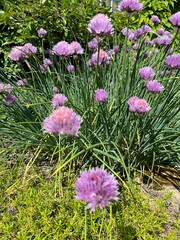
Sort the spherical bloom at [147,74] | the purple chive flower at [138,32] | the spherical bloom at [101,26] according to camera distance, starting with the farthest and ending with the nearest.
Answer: the purple chive flower at [138,32] → the spherical bloom at [147,74] → the spherical bloom at [101,26]

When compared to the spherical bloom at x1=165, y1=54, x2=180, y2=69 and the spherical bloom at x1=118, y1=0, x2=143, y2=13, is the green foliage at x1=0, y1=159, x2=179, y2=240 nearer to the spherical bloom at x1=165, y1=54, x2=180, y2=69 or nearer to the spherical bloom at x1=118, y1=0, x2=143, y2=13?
the spherical bloom at x1=165, y1=54, x2=180, y2=69

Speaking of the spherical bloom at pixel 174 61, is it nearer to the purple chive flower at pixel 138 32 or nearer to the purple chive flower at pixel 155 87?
the purple chive flower at pixel 155 87

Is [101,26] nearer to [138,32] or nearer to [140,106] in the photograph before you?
[140,106]

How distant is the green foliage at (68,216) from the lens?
1628 mm

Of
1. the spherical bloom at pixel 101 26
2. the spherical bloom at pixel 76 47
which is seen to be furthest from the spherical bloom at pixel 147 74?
the spherical bloom at pixel 76 47

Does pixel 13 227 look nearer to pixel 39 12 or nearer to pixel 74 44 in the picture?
pixel 74 44

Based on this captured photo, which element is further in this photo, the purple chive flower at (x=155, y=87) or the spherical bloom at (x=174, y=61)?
the spherical bloom at (x=174, y=61)

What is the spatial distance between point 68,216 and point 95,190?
0.69m

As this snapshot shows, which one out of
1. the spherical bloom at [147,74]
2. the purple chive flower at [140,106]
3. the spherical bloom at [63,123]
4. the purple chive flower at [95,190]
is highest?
the spherical bloom at [63,123]

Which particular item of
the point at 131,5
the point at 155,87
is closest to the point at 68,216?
the point at 155,87

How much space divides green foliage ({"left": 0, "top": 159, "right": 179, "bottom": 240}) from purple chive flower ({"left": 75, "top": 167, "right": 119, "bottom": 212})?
48cm

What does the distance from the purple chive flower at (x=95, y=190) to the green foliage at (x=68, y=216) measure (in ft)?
1.59

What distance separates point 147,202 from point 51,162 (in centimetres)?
65

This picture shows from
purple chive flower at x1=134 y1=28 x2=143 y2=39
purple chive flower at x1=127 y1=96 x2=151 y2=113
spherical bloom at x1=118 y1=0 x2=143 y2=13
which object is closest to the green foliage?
purple chive flower at x1=127 y1=96 x2=151 y2=113
